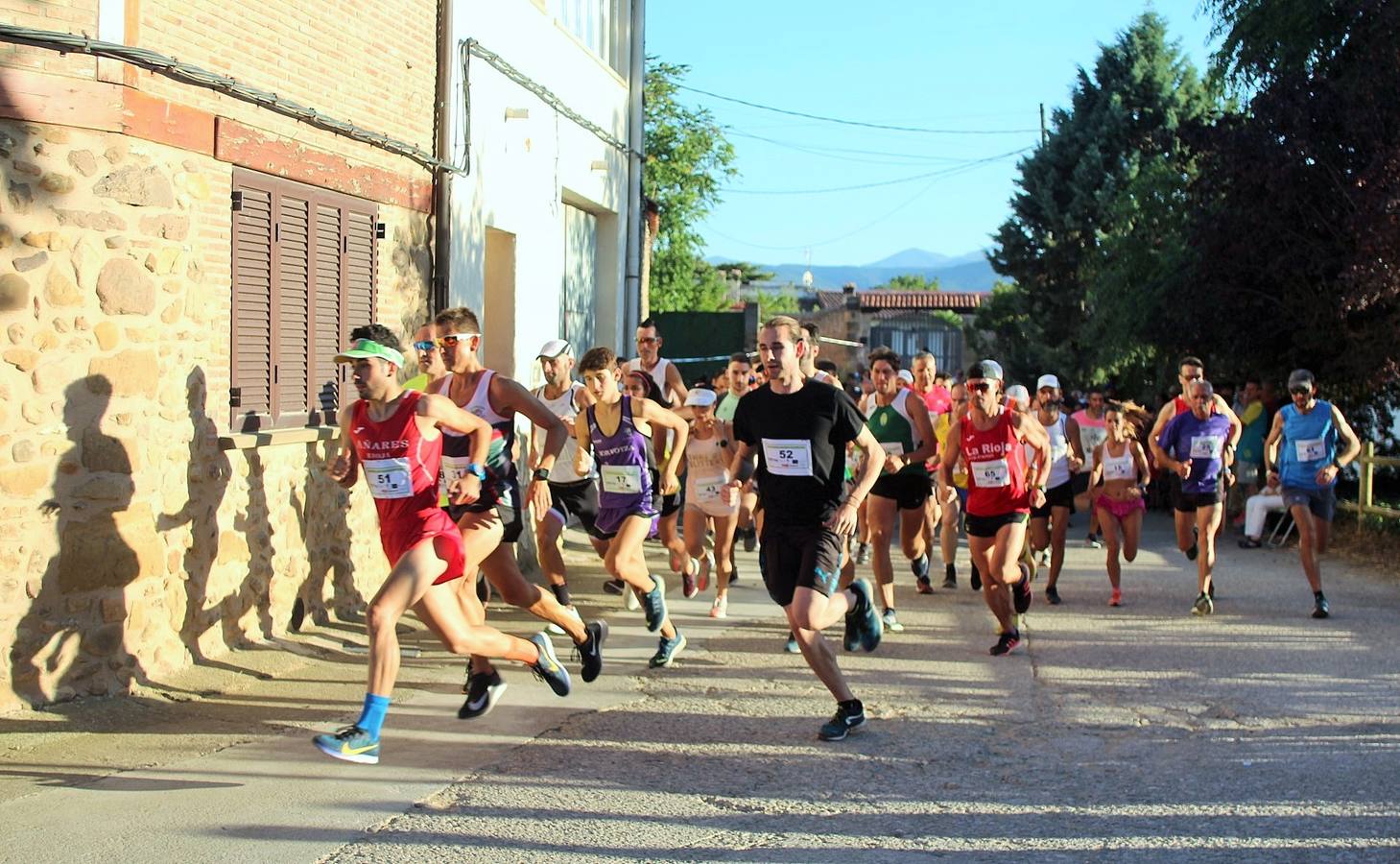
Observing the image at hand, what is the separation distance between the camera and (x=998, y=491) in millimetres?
9719

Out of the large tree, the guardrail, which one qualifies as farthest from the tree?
the guardrail

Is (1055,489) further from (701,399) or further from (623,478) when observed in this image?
(623,478)

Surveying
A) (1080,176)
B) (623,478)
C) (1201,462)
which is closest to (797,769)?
(623,478)

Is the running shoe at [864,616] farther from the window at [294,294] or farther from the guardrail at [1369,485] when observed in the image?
the guardrail at [1369,485]

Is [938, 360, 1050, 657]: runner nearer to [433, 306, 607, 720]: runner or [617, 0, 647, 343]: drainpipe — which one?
[433, 306, 607, 720]: runner

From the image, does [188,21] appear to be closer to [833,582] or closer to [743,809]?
[833,582]

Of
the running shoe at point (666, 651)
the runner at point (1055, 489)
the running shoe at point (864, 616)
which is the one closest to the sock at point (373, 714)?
the running shoe at point (864, 616)

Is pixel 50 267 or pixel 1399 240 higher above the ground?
pixel 1399 240

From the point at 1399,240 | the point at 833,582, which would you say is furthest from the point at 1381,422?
the point at 833,582

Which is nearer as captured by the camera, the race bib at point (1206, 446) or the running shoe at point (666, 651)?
the running shoe at point (666, 651)

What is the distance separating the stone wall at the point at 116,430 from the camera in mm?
7344

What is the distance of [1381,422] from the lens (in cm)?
2008

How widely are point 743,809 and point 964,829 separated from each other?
2.89 feet

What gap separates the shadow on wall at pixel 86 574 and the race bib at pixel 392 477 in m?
1.86
